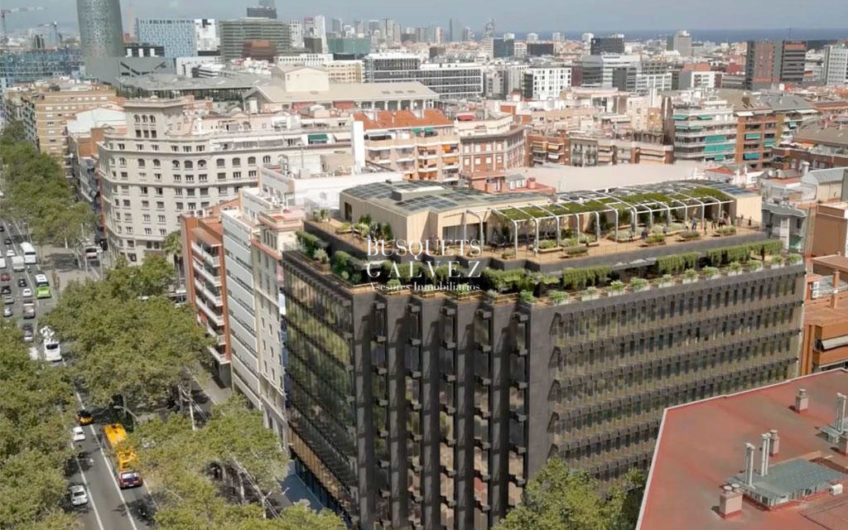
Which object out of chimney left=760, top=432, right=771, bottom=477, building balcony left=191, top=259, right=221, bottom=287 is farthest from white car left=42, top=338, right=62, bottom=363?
chimney left=760, top=432, right=771, bottom=477

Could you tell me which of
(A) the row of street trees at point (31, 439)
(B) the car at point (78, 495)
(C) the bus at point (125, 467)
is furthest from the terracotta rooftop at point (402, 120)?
(B) the car at point (78, 495)

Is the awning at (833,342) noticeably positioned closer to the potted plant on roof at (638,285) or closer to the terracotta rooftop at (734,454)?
the terracotta rooftop at (734,454)

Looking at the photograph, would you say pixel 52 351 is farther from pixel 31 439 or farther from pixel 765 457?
pixel 765 457

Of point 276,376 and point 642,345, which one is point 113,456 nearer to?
point 276,376

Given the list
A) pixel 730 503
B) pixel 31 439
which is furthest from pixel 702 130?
pixel 730 503

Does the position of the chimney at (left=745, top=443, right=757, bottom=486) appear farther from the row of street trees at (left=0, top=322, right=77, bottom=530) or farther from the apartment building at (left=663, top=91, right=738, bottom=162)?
the apartment building at (left=663, top=91, right=738, bottom=162)

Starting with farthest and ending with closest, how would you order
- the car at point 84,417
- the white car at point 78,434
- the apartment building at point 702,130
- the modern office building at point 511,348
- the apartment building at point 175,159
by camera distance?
the apartment building at point 702,130 < the apartment building at point 175,159 < the car at point 84,417 < the white car at point 78,434 < the modern office building at point 511,348

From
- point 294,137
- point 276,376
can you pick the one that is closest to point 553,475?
point 276,376
